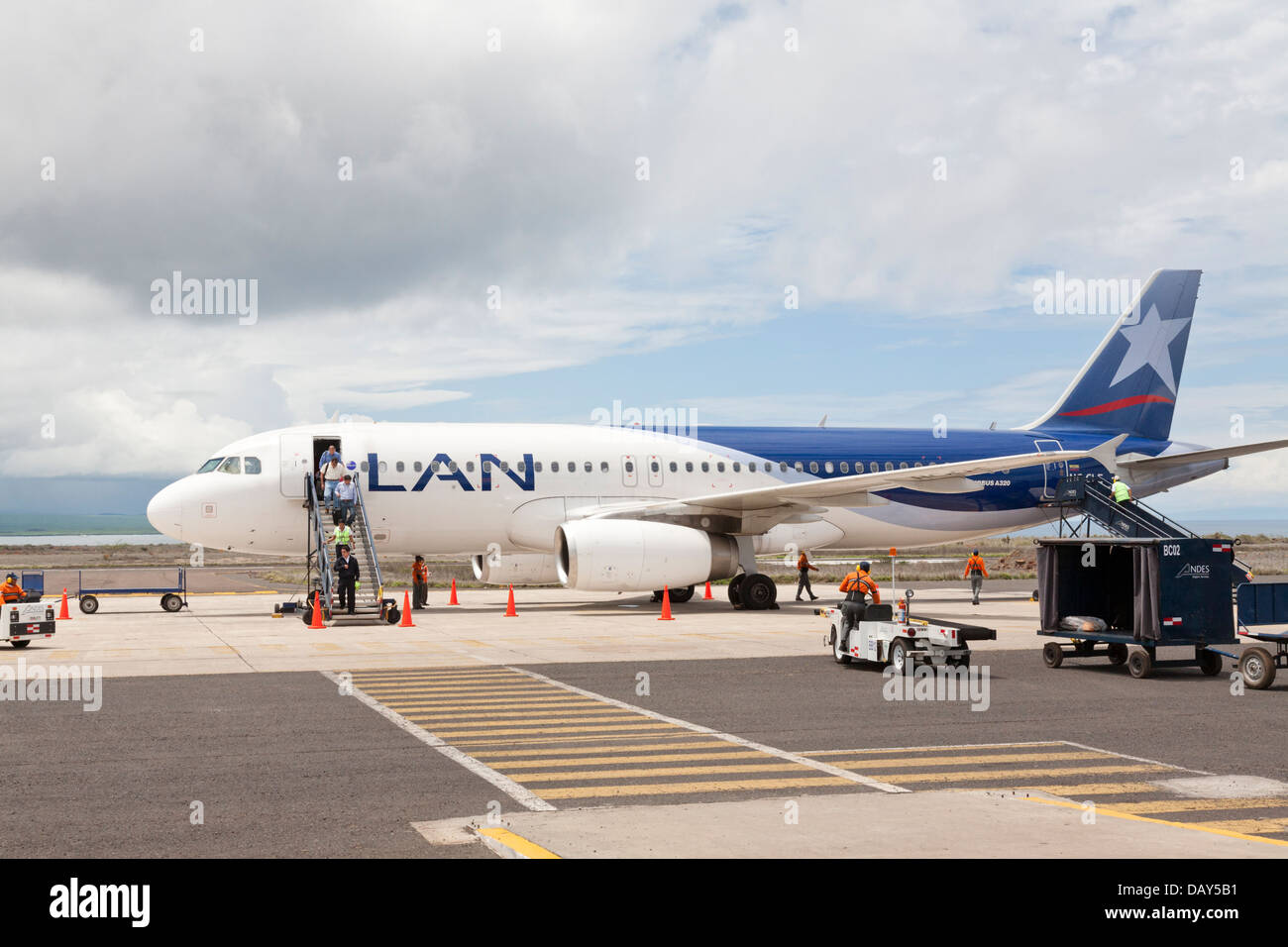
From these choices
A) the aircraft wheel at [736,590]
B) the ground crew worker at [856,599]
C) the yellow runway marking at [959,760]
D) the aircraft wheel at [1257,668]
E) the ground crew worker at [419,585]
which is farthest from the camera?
the ground crew worker at [419,585]

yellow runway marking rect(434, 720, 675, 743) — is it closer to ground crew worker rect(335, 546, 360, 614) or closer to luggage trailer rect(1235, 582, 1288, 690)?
luggage trailer rect(1235, 582, 1288, 690)

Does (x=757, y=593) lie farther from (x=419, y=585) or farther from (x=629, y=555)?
(x=419, y=585)

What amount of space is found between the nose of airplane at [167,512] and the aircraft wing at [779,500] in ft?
34.2

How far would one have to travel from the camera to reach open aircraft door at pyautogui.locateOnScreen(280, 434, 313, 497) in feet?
97.1

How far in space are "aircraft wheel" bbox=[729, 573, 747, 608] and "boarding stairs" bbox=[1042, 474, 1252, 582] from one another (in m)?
8.27

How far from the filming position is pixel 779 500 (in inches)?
1177

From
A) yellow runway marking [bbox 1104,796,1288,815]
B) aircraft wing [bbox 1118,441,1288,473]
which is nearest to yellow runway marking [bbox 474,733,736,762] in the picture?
yellow runway marking [bbox 1104,796,1288,815]

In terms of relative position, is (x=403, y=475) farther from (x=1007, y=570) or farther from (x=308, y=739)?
(x=1007, y=570)

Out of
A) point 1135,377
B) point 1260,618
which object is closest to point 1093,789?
point 1260,618

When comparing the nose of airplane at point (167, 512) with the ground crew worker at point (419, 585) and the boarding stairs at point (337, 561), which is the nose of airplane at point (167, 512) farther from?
the ground crew worker at point (419, 585)

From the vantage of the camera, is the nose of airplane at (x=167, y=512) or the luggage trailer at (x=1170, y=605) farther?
the nose of airplane at (x=167, y=512)

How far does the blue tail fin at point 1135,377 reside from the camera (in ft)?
121

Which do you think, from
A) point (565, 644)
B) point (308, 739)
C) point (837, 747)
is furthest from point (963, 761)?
point (565, 644)

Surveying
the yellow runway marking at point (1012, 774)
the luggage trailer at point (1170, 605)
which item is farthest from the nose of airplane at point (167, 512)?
the yellow runway marking at point (1012, 774)
